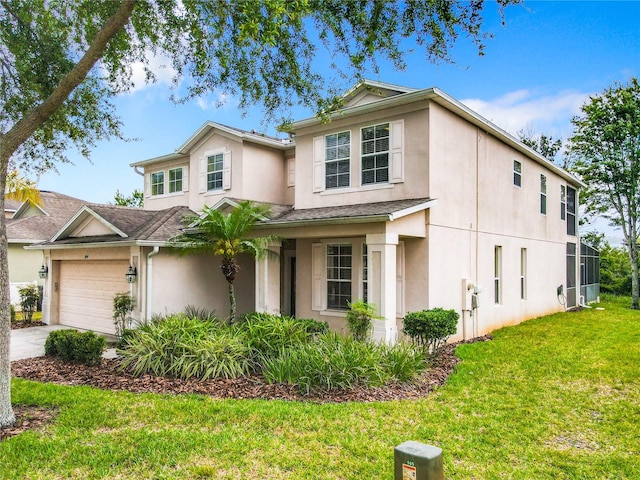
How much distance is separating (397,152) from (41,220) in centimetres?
2090

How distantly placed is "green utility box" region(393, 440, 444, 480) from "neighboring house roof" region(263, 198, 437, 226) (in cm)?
644

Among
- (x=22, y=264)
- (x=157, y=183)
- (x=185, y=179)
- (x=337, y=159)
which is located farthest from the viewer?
(x=22, y=264)

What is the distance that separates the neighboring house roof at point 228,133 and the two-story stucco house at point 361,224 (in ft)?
0.21

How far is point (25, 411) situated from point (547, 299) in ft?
56.0

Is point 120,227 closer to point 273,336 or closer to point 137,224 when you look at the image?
point 137,224

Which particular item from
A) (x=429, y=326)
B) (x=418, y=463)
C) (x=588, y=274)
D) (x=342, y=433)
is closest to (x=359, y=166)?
(x=429, y=326)

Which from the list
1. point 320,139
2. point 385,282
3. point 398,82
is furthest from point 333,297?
point 398,82

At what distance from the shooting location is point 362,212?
33.8 ft

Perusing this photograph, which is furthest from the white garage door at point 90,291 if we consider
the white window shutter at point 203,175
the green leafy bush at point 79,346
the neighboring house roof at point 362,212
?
the neighboring house roof at point 362,212

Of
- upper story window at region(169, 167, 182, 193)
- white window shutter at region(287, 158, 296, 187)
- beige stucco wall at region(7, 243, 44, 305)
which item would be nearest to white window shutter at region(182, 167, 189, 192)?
upper story window at region(169, 167, 182, 193)

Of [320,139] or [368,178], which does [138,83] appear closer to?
[320,139]

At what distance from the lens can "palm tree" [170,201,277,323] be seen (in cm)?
1116

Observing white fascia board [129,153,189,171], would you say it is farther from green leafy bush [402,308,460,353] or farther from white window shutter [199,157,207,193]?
green leafy bush [402,308,460,353]

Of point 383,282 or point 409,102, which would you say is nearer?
point 383,282
